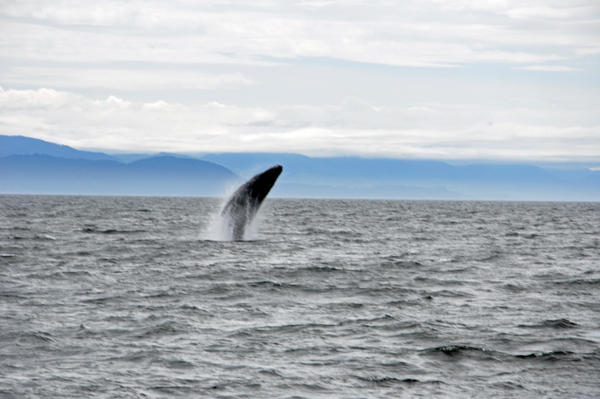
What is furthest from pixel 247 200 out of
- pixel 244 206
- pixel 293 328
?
pixel 293 328

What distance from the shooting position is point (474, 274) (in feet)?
55.8

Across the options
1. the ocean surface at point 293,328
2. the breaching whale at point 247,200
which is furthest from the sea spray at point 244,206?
the ocean surface at point 293,328

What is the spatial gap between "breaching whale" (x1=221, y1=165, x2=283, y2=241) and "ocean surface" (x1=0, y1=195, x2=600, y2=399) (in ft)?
6.24

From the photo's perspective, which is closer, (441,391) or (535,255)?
(441,391)

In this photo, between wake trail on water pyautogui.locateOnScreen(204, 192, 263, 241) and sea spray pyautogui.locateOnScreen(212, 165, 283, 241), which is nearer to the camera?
sea spray pyautogui.locateOnScreen(212, 165, 283, 241)

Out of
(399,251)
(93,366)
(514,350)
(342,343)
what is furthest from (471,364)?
(399,251)

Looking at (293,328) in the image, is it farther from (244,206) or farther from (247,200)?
(244,206)

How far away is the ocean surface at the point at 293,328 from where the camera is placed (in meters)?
7.62

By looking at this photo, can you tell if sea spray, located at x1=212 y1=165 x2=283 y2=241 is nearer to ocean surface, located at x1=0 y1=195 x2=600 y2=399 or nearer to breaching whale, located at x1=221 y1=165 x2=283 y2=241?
breaching whale, located at x1=221 y1=165 x2=283 y2=241

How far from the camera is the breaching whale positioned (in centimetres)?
1906

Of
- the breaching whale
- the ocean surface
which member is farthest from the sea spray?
the ocean surface

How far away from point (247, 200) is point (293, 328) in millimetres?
10404

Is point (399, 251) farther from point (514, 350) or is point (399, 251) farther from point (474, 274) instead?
point (514, 350)

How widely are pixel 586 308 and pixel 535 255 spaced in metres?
10.6
